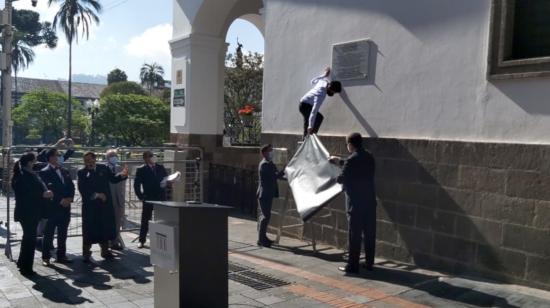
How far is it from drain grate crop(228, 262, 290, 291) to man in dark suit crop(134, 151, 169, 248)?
210 cm

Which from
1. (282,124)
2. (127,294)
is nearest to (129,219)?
(282,124)

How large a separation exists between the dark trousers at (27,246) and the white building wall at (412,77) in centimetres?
450

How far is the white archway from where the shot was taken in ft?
43.3

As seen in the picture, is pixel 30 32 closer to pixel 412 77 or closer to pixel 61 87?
pixel 61 87

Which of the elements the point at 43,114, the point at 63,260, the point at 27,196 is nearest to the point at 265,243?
the point at 63,260

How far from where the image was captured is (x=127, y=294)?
5.91 metres

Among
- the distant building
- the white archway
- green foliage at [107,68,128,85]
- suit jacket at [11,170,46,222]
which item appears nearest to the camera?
suit jacket at [11,170,46,222]

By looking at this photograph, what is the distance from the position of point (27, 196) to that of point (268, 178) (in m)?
3.73

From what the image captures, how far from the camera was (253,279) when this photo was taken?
652 cm

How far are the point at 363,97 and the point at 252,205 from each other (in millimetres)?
5625

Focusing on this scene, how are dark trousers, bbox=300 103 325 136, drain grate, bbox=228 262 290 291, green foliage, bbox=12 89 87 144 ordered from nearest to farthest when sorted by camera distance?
drain grate, bbox=228 262 290 291
dark trousers, bbox=300 103 325 136
green foliage, bbox=12 89 87 144

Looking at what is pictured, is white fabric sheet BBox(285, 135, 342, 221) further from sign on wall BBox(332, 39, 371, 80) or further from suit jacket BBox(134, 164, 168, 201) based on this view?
suit jacket BBox(134, 164, 168, 201)

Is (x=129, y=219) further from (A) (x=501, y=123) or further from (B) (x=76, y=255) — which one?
(A) (x=501, y=123)

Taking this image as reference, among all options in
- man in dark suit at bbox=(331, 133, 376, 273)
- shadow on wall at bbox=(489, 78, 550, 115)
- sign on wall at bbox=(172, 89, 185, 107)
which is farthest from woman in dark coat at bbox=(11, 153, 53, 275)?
sign on wall at bbox=(172, 89, 185, 107)
